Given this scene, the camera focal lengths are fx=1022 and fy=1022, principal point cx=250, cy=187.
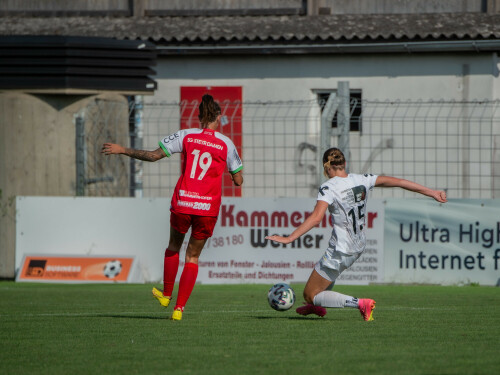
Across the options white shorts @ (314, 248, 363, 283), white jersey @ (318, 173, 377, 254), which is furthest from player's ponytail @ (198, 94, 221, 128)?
white shorts @ (314, 248, 363, 283)

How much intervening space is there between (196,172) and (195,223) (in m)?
0.47

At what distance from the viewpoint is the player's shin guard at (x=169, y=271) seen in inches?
362

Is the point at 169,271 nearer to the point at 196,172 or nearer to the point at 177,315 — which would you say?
the point at 177,315

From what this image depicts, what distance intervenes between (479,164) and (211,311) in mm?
6953

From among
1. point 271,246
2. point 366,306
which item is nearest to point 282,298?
point 366,306

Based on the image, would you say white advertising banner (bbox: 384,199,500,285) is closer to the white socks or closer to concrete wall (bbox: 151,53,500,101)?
the white socks

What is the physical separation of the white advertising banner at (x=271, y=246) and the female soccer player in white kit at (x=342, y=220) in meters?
4.96

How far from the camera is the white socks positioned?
28.8 ft

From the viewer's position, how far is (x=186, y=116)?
1700 centimetres

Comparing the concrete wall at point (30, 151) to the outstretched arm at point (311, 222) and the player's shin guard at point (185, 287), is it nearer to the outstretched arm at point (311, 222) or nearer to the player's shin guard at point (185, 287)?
the player's shin guard at point (185, 287)

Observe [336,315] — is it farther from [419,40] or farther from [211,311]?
[419,40]

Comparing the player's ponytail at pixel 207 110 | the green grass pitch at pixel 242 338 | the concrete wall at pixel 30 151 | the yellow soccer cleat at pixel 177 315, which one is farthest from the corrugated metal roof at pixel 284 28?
the yellow soccer cleat at pixel 177 315

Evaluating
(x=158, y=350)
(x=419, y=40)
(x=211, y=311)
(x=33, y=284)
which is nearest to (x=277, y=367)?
(x=158, y=350)

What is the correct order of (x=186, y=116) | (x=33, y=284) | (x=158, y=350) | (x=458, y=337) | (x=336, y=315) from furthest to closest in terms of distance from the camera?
(x=186, y=116) < (x=33, y=284) < (x=336, y=315) < (x=458, y=337) < (x=158, y=350)
